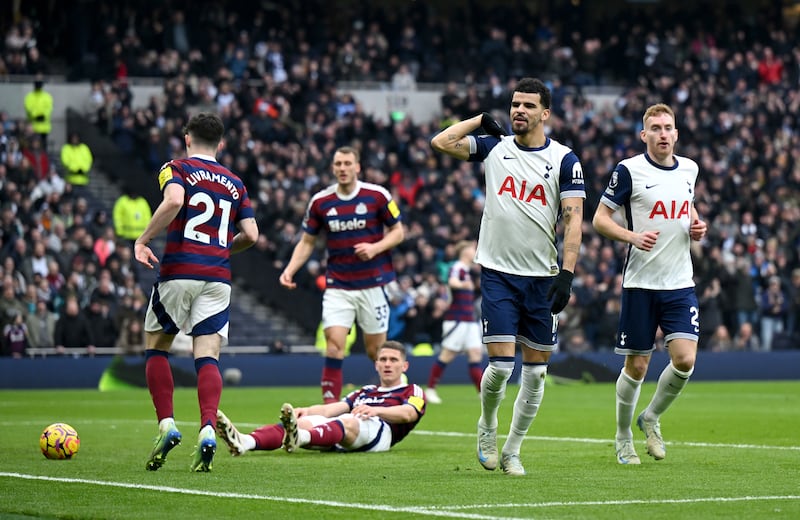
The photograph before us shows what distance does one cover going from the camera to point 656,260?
1051cm

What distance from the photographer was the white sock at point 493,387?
383 inches

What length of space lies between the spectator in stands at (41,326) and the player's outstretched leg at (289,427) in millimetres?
13526

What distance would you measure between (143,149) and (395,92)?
8.08m

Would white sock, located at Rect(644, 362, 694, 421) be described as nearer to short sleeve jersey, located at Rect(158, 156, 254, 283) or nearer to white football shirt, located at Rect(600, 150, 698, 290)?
white football shirt, located at Rect(600, 150, 698, 290)

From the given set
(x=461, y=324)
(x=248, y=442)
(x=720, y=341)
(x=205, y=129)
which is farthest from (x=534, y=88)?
(x=720, y=341)

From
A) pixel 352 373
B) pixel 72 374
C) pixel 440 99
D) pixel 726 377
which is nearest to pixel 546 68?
pixel 440 99

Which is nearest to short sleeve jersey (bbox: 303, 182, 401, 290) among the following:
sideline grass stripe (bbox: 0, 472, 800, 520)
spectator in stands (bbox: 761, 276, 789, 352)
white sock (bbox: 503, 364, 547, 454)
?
white sock (bbox: 503, 364, 547, 454)

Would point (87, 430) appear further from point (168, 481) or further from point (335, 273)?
point (168, 481)

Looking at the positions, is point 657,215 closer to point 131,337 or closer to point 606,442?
point 606,442

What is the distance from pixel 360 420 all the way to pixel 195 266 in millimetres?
2299

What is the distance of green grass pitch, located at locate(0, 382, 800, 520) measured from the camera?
24.4 feet

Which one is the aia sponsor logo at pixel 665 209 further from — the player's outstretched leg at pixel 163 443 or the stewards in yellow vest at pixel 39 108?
the stewards in yellow vest at pixel 39 108

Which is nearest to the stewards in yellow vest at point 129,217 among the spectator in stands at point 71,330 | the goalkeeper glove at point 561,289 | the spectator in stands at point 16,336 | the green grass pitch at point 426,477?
Result: the spectator in stands at point 71,330

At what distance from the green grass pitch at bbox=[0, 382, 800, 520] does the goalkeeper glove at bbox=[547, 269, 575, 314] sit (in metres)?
Answer: 1.15
